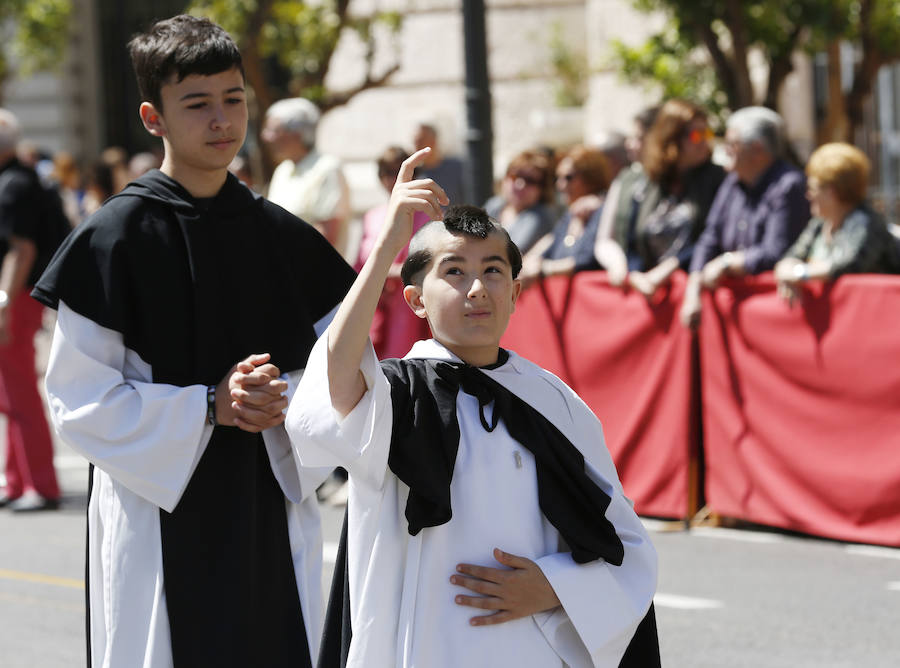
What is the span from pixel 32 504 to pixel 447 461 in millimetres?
6390

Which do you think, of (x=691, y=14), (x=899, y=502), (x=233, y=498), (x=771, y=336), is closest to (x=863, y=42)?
(x=691, y=14)

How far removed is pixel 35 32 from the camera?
21.1m

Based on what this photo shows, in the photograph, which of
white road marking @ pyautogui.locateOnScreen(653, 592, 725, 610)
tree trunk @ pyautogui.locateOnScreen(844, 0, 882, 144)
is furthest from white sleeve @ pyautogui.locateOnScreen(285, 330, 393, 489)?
tree trunk @ pyautogui.locateOnScreen(844, 0, 882, 144)

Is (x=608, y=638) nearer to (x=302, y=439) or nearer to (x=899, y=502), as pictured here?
(x=302, y=439)

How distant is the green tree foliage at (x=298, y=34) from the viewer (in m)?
14.4

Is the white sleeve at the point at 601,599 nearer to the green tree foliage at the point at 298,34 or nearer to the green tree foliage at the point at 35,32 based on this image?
the green tree foliage at the point at 298,34

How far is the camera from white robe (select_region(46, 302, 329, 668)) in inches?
147

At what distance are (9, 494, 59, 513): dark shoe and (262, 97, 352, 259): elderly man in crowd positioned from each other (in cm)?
210

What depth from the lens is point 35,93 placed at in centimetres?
2614

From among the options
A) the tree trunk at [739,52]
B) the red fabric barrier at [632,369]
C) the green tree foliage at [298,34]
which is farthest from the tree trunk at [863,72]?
the green tree foliage at [298,34]

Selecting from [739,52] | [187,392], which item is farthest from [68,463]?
[187,392]

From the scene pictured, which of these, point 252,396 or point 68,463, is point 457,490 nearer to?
point 252,396

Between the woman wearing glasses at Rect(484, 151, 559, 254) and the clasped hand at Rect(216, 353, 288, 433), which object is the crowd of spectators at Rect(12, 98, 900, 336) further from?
the clasped hand at Rect(216, 353, 288, 433)

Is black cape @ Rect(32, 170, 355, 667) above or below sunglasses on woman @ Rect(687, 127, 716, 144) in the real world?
below
